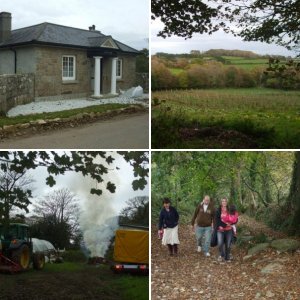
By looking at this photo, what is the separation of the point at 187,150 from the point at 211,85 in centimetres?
55

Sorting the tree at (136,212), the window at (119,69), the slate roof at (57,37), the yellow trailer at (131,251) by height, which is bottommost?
the yellow trailer at (131,251)

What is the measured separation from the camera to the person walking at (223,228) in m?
3.25

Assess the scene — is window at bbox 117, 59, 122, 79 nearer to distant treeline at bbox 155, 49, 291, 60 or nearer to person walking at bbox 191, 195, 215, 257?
distant treeline at bbox 155, 49, 291, 60

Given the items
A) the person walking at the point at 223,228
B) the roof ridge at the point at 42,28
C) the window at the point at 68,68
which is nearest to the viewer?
the person walking at the point at 223,228

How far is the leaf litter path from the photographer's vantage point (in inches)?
119

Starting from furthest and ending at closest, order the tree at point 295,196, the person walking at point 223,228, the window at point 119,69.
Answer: the window at point 119,69
the tree at point 295,196
the person walking at point 223,228

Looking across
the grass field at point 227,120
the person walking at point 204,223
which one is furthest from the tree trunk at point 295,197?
the person walking at point 204,223

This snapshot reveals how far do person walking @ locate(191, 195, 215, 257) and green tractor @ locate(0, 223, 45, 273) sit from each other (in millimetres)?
1136

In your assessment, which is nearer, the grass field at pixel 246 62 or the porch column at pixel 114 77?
the grass field at pixel 246 62

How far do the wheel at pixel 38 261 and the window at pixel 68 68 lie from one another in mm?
2522

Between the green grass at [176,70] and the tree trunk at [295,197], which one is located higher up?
the green grass at [176,70]

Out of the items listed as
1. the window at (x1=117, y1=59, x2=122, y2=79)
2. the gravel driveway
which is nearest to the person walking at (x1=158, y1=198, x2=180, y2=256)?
the gravel driveway

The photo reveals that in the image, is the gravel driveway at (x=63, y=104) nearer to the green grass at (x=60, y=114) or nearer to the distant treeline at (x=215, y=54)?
the green grass at (x=60, y=114)

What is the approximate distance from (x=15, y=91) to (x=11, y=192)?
2.24 meters
